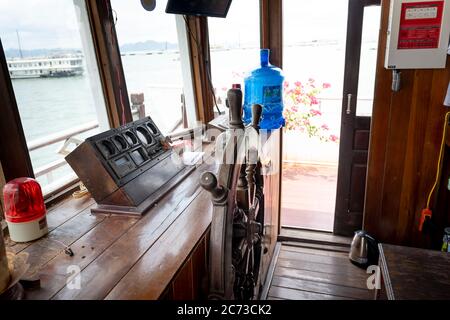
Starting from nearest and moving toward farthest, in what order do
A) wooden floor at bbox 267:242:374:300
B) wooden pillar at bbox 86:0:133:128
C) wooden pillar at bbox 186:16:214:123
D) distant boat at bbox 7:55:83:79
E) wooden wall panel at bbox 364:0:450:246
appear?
distant boat at bbox 7:55:83:79 → wooden pillar at bbox 86:0:133:128 → wooden wall panel at bbox 364:0:450:246 → wooden floor at bbox 267:242:374:300 → wooden pillar at bbox 186:16:214:123

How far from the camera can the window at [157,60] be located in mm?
2014

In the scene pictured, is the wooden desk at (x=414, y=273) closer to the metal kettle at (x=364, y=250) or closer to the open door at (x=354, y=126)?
the metal kettle at (x=364, y=250)

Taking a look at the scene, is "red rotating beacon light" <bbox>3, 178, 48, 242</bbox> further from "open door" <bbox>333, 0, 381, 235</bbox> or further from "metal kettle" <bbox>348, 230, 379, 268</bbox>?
"open door" <bbox>333, 0, 381, 235</bbox>

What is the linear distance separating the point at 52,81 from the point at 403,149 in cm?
217

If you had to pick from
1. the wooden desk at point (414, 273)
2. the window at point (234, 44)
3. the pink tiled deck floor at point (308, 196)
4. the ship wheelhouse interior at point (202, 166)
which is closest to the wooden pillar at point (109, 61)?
the ship wheelhouse interior at point (202, 166)

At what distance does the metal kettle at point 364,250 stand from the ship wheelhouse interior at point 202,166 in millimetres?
10

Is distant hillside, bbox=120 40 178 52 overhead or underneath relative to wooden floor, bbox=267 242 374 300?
overhead

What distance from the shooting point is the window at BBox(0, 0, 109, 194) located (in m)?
1.48

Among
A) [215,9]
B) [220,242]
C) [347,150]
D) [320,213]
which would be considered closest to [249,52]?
[215,9]

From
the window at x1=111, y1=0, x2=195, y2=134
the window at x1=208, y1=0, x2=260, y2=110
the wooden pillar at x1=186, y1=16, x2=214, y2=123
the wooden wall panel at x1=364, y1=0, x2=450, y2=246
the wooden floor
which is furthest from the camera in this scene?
the window at x1=208, y1=0, x2=260, y2=110

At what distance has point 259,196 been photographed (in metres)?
1.79

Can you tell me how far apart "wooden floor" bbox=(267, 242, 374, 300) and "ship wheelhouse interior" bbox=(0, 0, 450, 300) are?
0.05 feet

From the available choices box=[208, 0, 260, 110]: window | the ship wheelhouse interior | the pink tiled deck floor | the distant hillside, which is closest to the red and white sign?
the ship wheelhouse interior
